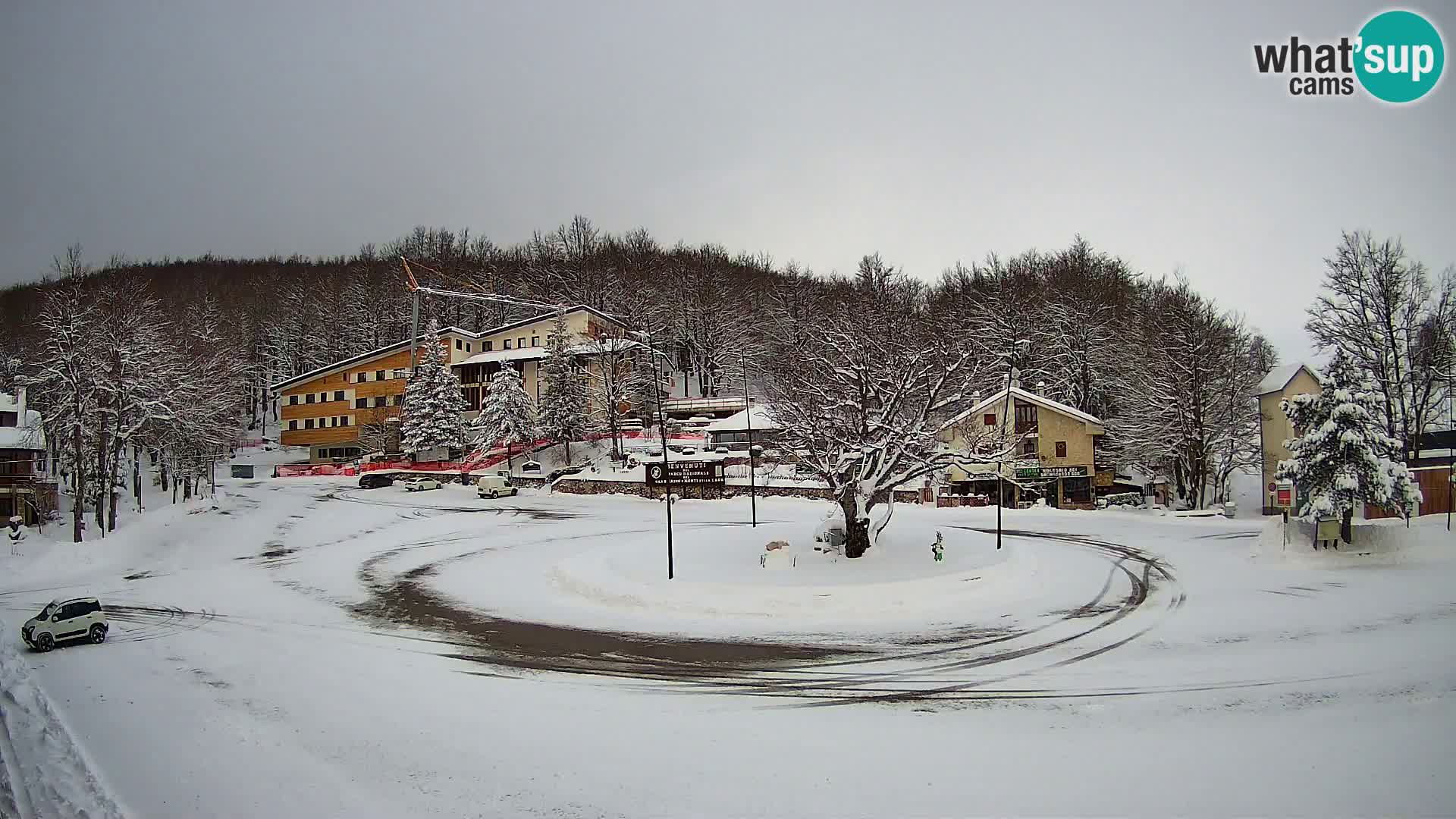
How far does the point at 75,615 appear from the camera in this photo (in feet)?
63.9

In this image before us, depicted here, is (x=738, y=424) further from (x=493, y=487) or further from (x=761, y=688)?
(x=761, y=688)

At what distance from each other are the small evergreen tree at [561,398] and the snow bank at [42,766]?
148 ft

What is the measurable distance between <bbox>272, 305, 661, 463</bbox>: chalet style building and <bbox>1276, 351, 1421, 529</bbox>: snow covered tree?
57.5m

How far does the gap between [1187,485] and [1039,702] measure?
45.5m

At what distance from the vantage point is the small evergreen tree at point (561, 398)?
199 feet

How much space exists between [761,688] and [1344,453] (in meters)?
24.1

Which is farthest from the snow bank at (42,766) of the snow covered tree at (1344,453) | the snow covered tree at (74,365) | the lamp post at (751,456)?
the snow covered tree at (1344,453)

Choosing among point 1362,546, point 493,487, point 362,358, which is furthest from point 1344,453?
point 362,358

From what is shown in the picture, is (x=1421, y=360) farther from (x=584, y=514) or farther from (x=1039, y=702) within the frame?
(x=584, y=514)

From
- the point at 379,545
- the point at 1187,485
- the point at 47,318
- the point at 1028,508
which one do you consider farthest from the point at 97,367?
the point at 1187,485

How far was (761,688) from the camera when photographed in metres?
13.9

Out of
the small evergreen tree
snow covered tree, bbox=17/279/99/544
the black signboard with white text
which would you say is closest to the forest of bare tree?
snow covered tree, bbox=17/279/99/544

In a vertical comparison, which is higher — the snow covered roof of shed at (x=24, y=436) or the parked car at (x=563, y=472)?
the snow covered roof of shed at (x=24, y=436)

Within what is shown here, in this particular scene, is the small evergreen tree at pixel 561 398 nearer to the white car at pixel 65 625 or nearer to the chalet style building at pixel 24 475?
the chalet style building at pixel 24 475
